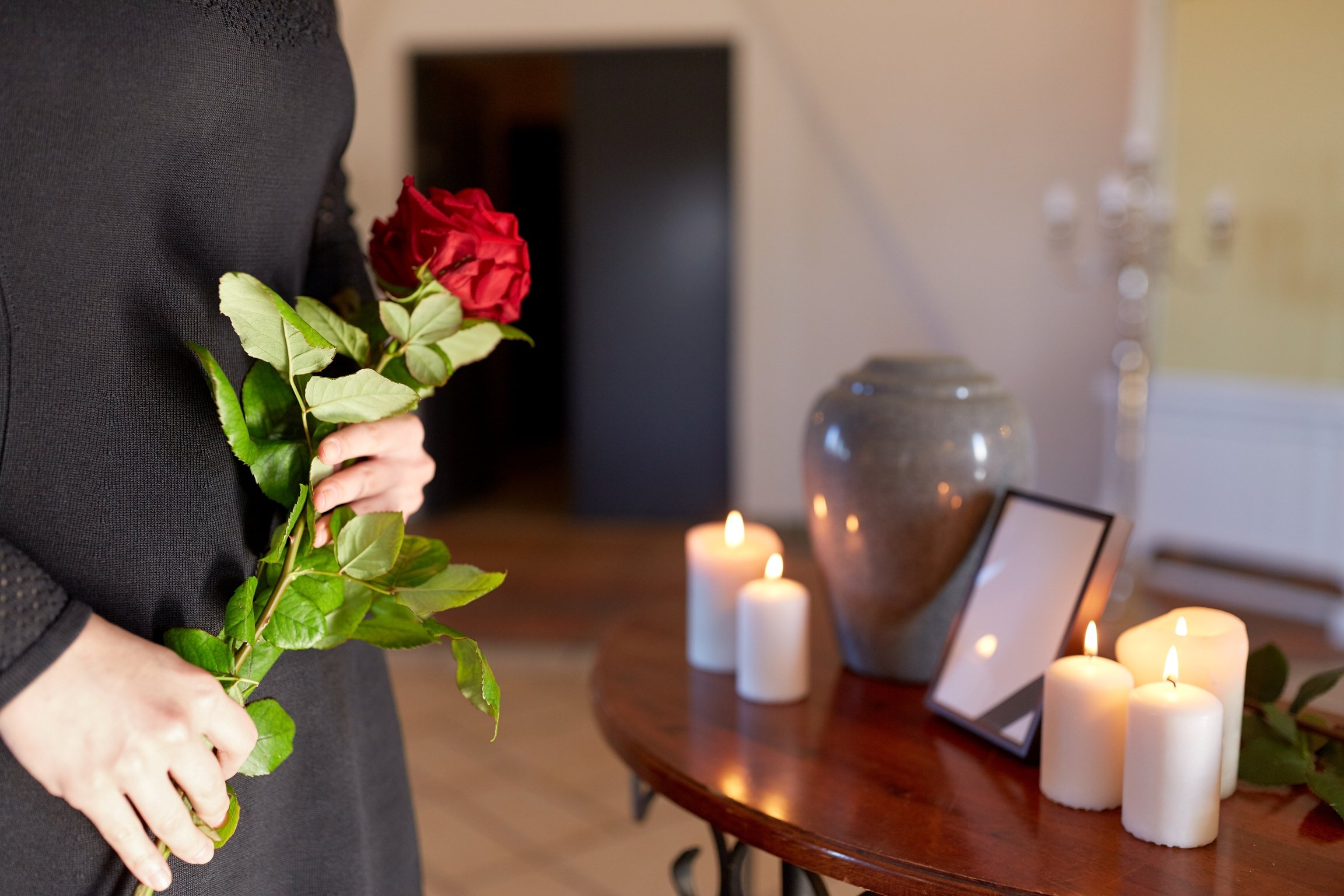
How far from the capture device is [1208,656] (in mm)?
696

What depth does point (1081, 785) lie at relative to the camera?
0.70m

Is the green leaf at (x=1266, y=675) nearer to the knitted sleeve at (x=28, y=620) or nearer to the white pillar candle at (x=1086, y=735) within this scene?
the white pillar candle at (x=1086, y=735)

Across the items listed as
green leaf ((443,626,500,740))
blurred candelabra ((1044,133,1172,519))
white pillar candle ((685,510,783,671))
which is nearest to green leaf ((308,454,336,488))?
green leaf ((443,626,500,740))

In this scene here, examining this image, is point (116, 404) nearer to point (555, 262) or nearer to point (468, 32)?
point (468, 32)

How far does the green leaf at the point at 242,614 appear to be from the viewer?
0.59m

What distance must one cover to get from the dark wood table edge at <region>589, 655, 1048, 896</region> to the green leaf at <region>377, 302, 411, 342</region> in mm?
370

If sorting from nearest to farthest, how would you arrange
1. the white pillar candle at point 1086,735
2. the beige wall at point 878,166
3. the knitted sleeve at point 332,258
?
the white pillar candle at point 1086,735 → the knitted sleeve at point 332,258 → the beige wall at point 878,166

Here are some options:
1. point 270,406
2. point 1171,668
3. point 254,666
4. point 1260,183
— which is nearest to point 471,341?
point 270,406

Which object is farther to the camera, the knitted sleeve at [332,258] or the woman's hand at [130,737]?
the knitted sleeve at [332,258]

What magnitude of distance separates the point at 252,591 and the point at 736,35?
14.5 ft

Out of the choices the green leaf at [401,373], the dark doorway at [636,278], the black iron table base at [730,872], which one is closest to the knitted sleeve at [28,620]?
the green leaf at [401,373]

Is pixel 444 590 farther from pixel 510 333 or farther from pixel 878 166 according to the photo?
pixel 878 166

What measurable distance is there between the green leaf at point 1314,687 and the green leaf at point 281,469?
705 millimetres

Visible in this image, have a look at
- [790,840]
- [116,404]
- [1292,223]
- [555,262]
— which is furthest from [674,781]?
[555,262]
